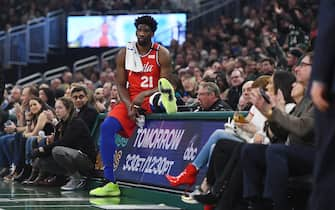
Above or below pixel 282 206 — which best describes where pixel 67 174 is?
below

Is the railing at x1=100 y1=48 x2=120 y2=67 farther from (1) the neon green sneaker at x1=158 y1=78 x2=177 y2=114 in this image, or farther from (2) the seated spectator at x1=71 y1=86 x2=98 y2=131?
Answer: (1) the neon green sneaker at x1=158 y1=78 x2=177 y2=114

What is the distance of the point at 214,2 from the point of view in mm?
30828

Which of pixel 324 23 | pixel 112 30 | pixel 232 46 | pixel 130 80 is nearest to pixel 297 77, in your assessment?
pixel 324 23

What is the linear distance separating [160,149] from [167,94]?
0.66m

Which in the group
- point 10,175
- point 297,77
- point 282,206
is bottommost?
point 10,175

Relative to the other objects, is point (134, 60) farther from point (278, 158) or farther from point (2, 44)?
point (2, 44)

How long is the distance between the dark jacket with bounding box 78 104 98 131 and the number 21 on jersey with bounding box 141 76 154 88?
187 centimetres

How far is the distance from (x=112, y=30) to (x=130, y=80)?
1867 cm

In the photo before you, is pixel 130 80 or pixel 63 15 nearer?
pixel 130 80

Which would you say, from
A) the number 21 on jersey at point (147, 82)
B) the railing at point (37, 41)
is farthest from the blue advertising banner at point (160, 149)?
the railing at point (37, 41)

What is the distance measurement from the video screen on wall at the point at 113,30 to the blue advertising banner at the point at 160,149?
669 inches

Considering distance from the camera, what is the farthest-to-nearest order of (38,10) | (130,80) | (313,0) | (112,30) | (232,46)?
1. (38,10)
2. (112,30)
3. (232,46)
4. (313,0)
5. (130,80)

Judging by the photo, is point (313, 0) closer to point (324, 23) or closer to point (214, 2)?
point (214, 2)

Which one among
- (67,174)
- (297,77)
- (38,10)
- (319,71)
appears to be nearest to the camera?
(319,71)
